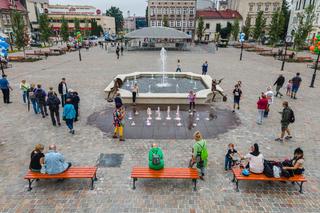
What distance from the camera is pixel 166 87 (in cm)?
1820

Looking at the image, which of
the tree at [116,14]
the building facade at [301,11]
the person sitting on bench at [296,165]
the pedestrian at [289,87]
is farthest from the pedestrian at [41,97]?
the tree at [116,14]

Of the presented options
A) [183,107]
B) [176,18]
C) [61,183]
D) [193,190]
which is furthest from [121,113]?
[176,18]

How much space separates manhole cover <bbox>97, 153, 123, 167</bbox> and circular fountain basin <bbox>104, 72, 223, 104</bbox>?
6.29 meters

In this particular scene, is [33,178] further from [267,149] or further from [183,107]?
[183,107]

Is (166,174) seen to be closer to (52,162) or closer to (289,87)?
(52,162)

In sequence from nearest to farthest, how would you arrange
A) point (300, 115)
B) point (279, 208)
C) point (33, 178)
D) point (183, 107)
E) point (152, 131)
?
point (279, 208), point (33, 178), point (152, 131), point (300, 115), point (183, 107)

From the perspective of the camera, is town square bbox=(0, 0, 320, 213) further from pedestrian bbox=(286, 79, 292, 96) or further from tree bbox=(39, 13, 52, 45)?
tree bbox=(39, 13, 52, 45)

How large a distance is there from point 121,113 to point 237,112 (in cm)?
693

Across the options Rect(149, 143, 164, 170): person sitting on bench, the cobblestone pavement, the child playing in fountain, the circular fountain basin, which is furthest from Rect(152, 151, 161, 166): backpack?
the circular fountain basin

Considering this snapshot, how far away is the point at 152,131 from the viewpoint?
10750mm

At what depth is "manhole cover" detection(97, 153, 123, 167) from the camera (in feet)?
26.8

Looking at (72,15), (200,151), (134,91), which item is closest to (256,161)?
(200,151)

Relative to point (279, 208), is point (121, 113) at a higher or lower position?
higher

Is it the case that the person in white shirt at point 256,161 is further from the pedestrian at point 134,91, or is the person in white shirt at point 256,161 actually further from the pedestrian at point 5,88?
the pedestrian at point 5,88
